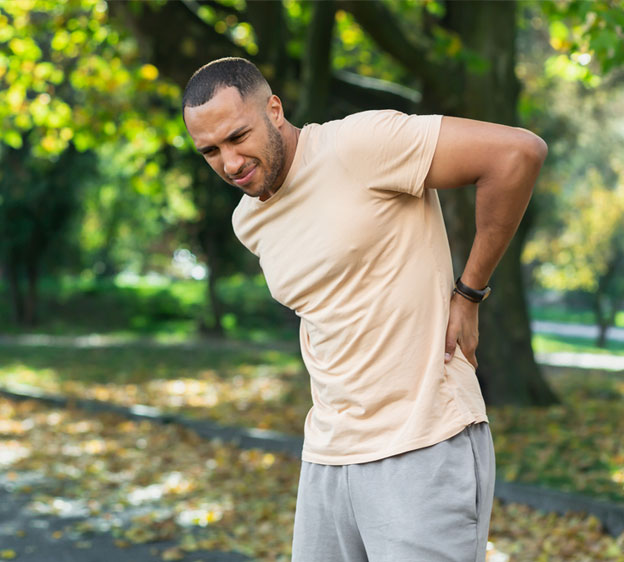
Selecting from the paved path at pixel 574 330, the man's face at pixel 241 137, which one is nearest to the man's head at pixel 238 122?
the man's face at pixel 241 137

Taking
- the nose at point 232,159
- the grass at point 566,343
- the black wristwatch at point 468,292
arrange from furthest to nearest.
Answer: the grass at point 566,343
the black wristwatch at point 468,292
the nose at point 232,159

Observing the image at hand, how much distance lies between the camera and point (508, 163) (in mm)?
2461

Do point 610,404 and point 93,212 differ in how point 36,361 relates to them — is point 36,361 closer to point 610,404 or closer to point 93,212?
point 610,404

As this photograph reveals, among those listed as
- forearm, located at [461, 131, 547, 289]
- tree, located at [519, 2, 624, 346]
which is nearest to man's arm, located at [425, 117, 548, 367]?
forearm, located at [461, 131, 547, 289]

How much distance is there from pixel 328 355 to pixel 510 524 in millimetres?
4123

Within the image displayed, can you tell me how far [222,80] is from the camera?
2.53 meters

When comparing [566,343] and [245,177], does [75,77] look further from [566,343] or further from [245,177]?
[566,343]

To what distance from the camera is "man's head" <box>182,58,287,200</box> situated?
99.3 inches

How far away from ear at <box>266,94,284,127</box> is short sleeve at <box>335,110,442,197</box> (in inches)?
9.1

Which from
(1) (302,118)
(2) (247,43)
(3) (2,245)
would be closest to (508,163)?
(1) (302,118)

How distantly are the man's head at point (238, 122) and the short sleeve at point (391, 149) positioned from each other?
0.75 ft

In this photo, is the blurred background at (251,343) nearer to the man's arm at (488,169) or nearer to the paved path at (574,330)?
the man's arm at (488,169)

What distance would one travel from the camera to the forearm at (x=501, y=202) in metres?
2.46

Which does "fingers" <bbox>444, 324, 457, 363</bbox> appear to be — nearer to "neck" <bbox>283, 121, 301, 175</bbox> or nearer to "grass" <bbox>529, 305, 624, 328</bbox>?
"neck" <bbox>283, 121, 301, 175</bbox>
